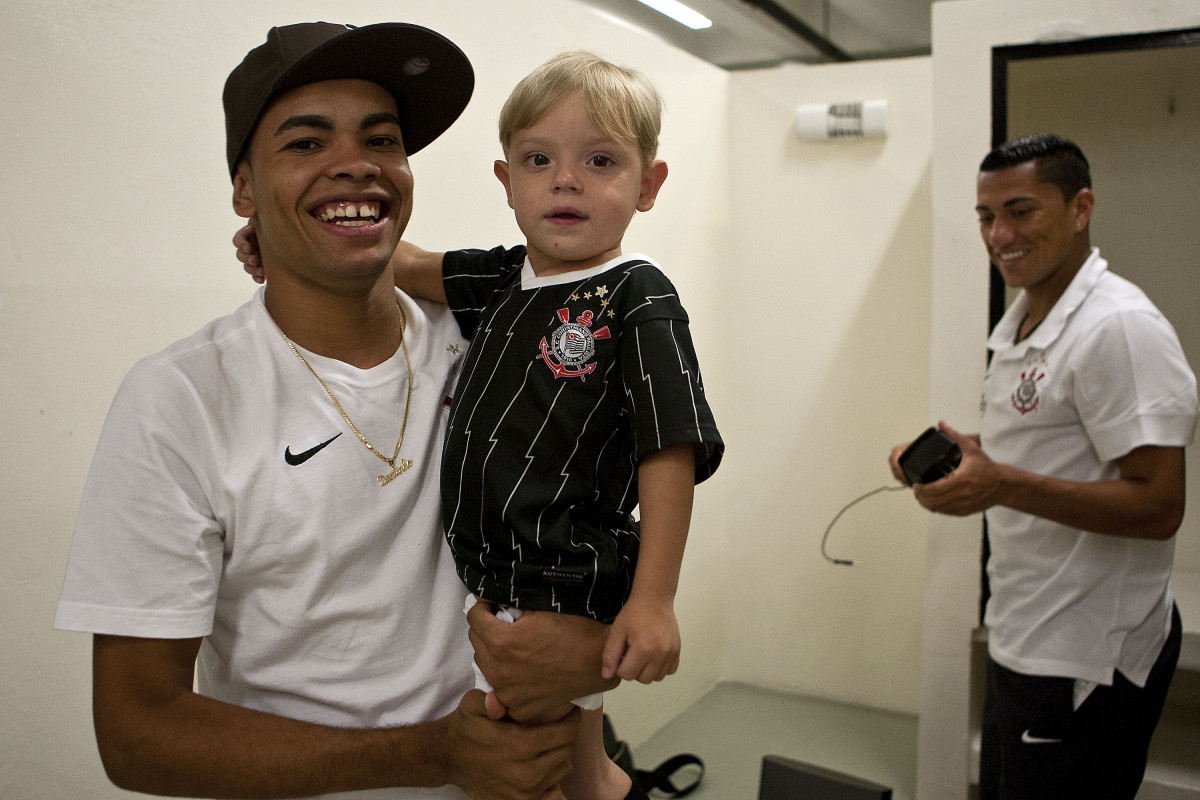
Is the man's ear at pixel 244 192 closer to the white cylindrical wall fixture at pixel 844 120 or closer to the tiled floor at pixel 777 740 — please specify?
the tiled floor at pixel 777 740

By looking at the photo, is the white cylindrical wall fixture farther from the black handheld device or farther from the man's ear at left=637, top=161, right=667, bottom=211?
the man's ear at left=637, top=161, right=667, bottom=211

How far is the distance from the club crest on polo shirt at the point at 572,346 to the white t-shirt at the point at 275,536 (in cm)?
21

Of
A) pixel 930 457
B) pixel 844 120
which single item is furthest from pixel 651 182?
pixel 844 120

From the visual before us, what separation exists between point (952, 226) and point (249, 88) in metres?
2.47

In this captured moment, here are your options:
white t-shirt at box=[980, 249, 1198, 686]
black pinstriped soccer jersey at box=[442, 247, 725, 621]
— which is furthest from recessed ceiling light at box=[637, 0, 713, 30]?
black pinstriped soccer jersey at box=[442, 247, 725, 621]

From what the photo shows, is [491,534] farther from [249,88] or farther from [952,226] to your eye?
[952,226]

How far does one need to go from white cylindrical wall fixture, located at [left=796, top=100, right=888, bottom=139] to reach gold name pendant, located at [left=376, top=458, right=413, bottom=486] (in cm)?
310

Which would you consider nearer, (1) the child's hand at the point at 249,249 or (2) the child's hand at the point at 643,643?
(2) the child's hand at the point at 643,643

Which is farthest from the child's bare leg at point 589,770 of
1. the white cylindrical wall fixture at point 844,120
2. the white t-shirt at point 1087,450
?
the white cylindrical wall fixture at point 844,120

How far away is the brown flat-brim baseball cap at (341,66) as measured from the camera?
1160mm

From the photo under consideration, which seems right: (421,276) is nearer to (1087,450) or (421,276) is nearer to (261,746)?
(261,746)

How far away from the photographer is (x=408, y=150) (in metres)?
1.47

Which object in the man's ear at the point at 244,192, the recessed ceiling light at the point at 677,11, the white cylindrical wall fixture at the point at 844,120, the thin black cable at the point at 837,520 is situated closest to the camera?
the man's ear at the point at 244,192

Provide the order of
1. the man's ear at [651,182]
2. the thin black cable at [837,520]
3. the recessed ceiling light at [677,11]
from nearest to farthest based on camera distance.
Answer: the man's ear at [651,182], the recessed ceiling light at [677,11], the thin black cable at [837,520]
